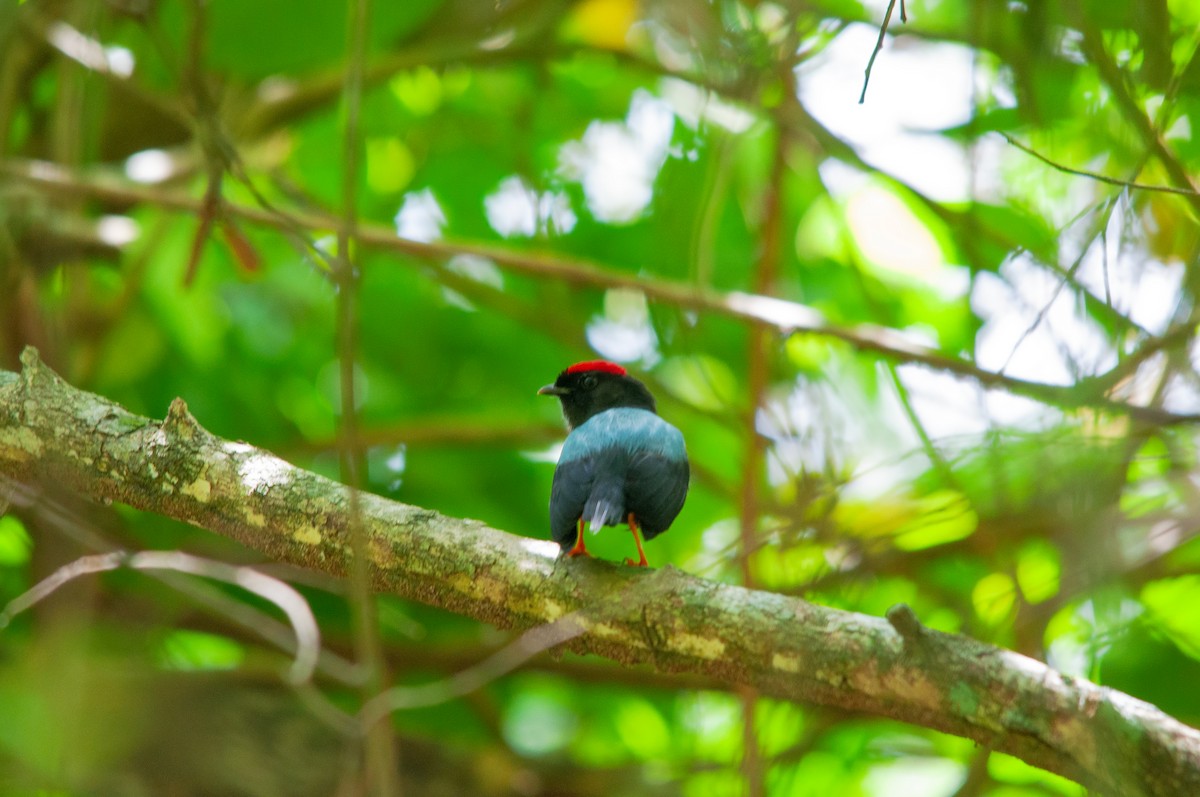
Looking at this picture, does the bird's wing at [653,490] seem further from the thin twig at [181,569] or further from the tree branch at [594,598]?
the thin twig at [181,569]

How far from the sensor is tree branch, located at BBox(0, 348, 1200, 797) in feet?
8.22

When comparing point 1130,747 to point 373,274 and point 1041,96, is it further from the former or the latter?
point 373,274

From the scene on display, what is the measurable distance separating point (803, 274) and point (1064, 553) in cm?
336

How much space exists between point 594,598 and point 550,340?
3.15 meters

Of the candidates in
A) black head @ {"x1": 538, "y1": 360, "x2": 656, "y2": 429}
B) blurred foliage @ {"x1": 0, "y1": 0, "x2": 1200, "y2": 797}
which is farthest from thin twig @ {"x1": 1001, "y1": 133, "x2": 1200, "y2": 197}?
black head @ {"x1": 538, "y1": 360, "x2": 656, "y2": 429}

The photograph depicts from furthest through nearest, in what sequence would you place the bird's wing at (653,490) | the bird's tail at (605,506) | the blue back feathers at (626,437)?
the blue back feathers at (626,437)
the bird's wing at (653,490)
the bird's tail at (605,506)

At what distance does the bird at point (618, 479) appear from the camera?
3078mm

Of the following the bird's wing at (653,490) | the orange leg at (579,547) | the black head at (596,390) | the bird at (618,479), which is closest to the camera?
the orange leg at (579,547)

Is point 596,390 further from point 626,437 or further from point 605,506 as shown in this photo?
point 605,506

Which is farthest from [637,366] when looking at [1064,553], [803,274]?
[1064,553]

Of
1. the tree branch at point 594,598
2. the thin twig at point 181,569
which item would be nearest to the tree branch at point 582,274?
the thin twig at point 181,569

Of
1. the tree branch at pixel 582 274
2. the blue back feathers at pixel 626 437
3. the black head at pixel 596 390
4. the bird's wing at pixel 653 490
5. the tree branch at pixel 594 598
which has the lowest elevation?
the tree branch at pixel 594 598

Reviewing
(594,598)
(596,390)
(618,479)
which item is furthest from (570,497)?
Result: (596,390)

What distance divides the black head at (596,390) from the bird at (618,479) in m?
0.45
